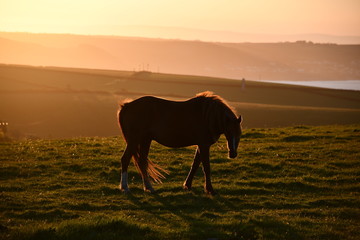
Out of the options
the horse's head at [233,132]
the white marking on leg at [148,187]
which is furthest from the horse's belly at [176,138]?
the white marking on leg at [148,187]

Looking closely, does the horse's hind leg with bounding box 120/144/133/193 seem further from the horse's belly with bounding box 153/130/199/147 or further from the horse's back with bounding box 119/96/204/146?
the horse's belly with bounding box 153/130/199/147

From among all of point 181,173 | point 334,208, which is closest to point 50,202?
point 181,173

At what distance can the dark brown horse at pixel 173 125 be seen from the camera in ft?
37.3

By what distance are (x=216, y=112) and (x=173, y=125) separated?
53.0 inches

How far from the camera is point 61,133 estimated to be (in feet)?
164

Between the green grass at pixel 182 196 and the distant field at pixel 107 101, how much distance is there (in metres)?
32.8

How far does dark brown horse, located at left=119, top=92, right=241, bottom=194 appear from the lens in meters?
11.4

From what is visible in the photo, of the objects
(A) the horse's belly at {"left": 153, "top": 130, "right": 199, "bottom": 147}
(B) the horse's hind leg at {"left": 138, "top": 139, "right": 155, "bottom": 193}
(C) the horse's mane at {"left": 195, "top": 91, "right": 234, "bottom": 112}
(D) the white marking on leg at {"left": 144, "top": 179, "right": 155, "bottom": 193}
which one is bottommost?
(D) the white marking on leg at {"left": 144, "top": 179, "right": 155, "bottom": 193}

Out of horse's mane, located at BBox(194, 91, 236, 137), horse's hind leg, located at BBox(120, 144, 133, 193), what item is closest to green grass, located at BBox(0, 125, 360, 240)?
horse's hind leg, located at BBox(120, 144, 133, 193)

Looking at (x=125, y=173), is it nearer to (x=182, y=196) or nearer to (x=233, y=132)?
(x=182, y=196)

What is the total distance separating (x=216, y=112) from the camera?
11.2 meters

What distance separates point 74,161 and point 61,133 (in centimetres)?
3612

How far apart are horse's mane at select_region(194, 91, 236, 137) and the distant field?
38.3 metres

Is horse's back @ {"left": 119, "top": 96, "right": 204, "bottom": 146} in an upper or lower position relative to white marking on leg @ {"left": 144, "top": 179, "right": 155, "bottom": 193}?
upper
